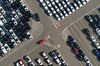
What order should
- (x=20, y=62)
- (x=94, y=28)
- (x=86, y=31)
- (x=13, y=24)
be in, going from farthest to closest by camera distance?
(x=94, y=28)
(x=86, y=31)
(x=13, y=24)
(x=20, y=62)

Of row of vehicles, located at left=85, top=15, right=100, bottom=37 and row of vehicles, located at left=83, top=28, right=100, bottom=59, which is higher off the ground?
row of vehicles, located at left=85, top=15, right=100, bottom=37

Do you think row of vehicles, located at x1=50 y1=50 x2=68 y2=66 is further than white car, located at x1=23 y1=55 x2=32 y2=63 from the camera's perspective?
Yes

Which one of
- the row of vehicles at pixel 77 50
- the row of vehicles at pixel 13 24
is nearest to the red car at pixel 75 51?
the row of vehicles at pixel 77 50

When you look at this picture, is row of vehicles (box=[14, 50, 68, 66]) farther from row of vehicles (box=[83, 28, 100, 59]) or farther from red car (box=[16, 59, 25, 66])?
row of vehicles (box=[83, 28, 100, 59])

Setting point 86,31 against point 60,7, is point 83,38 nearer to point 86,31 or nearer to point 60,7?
point 86,31

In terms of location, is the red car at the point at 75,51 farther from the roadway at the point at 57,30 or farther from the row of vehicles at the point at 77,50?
the roadway at the point at 57,30

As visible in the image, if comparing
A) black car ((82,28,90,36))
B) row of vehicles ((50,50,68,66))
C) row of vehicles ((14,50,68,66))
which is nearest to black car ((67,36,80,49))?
black car ((82,28,90,36))

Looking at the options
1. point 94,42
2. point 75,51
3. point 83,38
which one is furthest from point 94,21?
point 75,51
